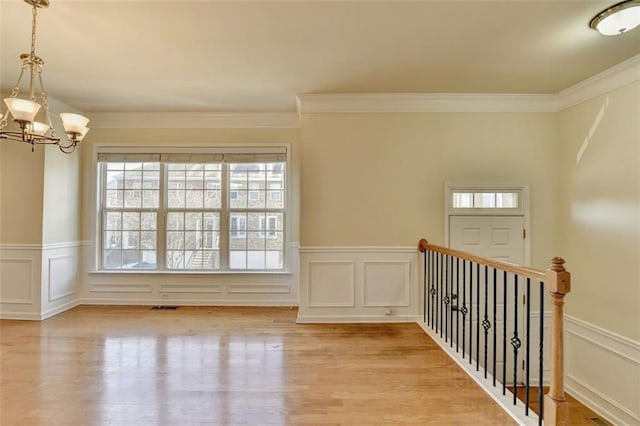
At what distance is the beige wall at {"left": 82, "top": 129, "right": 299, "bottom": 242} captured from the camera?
15.3 feet

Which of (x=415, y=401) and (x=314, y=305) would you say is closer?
(x=415, y=401)

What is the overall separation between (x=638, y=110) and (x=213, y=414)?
13.8ft

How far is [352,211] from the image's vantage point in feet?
13.0

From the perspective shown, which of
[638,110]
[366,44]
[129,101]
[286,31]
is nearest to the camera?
[286,31]

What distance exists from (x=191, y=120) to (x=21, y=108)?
8.99 ft

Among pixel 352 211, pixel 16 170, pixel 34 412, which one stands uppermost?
pixel 16 170

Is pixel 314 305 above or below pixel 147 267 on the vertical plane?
below

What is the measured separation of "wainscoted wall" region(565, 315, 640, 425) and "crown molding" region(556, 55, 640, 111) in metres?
2.35

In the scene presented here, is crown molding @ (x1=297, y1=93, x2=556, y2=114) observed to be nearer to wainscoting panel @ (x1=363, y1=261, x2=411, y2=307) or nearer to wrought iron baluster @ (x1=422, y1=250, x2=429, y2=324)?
wrought iron baluster @ (x1=422, y1=250, x2=429, y2=324)

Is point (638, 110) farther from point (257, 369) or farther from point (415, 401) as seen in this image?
point (257, 369)

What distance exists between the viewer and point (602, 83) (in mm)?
3373

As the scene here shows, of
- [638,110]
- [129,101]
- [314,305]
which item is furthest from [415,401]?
[129,101]

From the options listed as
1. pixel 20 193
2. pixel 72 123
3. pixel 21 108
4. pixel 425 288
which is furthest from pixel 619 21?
pixel 20 193

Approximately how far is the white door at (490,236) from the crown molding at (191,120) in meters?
2.50
